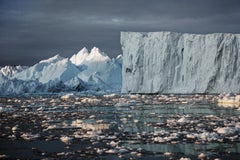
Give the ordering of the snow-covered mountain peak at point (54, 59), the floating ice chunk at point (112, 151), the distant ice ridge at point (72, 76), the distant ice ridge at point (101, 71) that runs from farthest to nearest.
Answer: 1. the snow-covered mountain peak at point (54, 59)
2. the distant ice ridge at point (101, 71)
3. the distant ice ridge at point (72, 76)
4. the floating ice chunk at point (112, 151)

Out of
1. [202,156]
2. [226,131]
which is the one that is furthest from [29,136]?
[226,131]

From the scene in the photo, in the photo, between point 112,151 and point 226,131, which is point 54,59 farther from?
point 112,151

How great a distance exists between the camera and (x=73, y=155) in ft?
26.3

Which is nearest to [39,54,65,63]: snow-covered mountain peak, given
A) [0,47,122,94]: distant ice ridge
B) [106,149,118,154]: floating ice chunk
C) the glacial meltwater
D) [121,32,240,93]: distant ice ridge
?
[0,47,122,94]: distant ice ridge

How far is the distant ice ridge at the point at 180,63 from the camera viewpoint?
126ft

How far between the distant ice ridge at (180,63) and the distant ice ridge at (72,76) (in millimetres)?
17572

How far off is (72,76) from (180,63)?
35685 mm

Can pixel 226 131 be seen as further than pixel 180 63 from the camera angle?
No

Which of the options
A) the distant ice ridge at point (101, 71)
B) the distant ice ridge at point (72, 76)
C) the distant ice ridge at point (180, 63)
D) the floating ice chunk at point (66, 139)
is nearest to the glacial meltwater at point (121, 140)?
the floating ice chunk at point (66, 139)

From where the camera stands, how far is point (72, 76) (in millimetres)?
74812

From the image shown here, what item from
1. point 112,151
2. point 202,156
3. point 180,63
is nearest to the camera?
point 202,156

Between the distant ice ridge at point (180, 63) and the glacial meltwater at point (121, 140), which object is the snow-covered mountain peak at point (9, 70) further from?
the glacial meltwater at point (121, 140)

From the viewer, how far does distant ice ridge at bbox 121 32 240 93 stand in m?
38.4

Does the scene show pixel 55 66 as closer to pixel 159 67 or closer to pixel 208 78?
pixel 159 67
